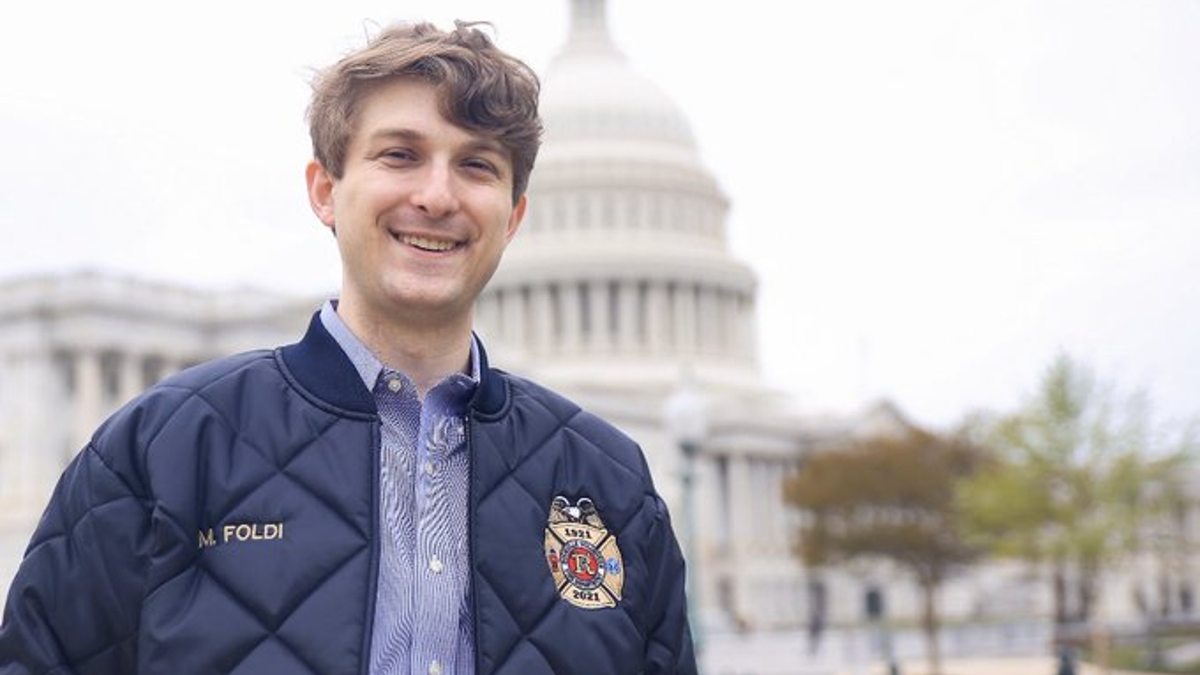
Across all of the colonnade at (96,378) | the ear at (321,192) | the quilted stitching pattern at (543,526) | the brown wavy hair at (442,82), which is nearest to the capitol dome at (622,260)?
the colonnade at (96,378)

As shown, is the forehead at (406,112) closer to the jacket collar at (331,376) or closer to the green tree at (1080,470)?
the jacket collar at (331,376)

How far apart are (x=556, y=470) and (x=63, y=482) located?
3.86 ft

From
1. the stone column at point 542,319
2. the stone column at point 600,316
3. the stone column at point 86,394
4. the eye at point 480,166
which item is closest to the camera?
the eye at point 480,166

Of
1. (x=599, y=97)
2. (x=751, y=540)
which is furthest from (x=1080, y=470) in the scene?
(x=599, y=97)

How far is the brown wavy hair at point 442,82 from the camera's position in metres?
4.21

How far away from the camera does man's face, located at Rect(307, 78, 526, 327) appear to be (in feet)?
14.0

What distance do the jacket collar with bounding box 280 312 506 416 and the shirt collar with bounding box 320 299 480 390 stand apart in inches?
0.5

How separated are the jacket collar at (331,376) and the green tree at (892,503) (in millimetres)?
71489

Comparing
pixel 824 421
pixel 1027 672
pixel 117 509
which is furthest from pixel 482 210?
pixel 824 421

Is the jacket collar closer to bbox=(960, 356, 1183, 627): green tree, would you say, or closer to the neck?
the neck

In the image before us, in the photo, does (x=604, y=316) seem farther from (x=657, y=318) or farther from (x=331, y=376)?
(x=331, y=376)

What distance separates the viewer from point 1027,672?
148 feet

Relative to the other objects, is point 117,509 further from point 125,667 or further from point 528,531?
point 528,531

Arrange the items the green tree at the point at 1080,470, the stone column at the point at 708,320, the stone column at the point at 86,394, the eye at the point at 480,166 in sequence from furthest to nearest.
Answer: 1. the stone column at the point at 708,320
2. the stone column at the point at 86,394
3. the green tree at the point at 1080,470
4. the eye at the point at 480,166
